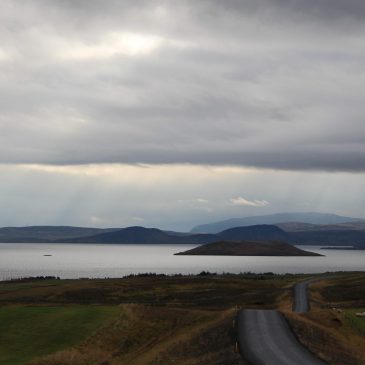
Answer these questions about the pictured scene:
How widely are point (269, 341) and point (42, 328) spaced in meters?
23.8

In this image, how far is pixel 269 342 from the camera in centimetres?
4988

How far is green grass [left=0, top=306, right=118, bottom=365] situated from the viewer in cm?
5378

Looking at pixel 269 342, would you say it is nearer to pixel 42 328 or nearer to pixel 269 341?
pixel 269 341

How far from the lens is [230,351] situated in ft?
157

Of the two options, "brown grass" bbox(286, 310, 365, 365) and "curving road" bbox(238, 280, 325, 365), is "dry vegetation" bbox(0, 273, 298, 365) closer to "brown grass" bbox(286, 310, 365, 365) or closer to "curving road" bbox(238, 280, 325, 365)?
"curving road" bbox(238, 280, 325, 365)

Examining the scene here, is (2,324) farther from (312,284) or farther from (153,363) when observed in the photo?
(312,284)

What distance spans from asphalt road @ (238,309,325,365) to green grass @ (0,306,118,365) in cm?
1566

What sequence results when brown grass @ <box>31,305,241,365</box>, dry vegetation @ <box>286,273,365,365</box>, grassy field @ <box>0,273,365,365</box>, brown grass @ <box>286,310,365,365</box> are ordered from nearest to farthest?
brown grass @ <box>286,310,365,365</box> < dry vegetation @ <box>286,273,365,365</box> < brown grass @ <box>31,305,241,365</box> < grassy field @ <box>0,273,365,365</box>

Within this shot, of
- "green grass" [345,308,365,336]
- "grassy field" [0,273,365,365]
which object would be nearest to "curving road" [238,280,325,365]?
"grassy field" [0,273,365,365]

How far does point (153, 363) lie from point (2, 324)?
65.8 feet

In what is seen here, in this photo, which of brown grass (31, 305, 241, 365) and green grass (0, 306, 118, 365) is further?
green grass (0, 306, 118, 365)

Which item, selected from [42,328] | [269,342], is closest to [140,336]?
[42,328]

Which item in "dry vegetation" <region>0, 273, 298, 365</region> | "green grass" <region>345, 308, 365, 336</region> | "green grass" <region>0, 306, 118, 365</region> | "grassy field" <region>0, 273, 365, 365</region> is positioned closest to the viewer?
"dry vegetation" <region>0, 273, 298, 365</region>

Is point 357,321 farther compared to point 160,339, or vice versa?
point 357,321
